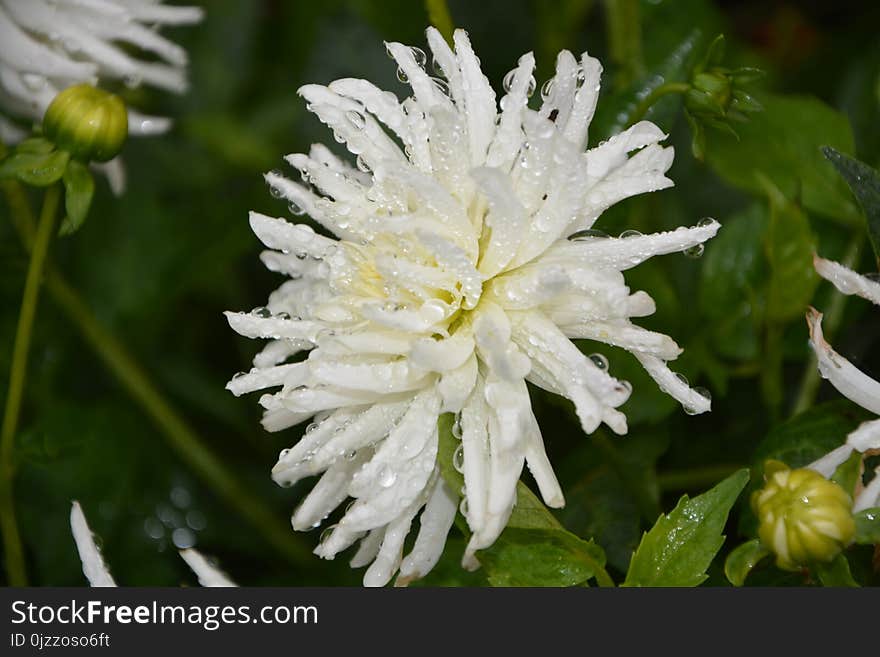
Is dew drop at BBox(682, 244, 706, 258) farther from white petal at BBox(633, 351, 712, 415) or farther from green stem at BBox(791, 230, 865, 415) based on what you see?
green stem at BBox(791, 230, 865, 415)

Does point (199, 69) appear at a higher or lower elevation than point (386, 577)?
higher

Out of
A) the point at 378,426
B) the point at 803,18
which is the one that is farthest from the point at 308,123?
the point at 803,18

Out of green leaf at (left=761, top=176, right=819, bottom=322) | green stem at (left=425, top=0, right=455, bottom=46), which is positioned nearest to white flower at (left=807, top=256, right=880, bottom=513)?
green leaf at (left=761, top=176, right=819, bottom=322)

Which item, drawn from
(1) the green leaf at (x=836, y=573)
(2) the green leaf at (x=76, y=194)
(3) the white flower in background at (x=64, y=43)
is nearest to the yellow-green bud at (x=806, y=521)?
(1) the green leaf at (x=836, y=573)

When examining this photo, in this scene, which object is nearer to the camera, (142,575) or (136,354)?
(142,575)

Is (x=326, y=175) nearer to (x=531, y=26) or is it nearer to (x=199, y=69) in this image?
(x=531, y=26)

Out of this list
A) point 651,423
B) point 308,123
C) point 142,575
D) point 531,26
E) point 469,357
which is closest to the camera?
point 469,357

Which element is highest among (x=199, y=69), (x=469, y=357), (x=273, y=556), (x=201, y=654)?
(x=199, y=69)
